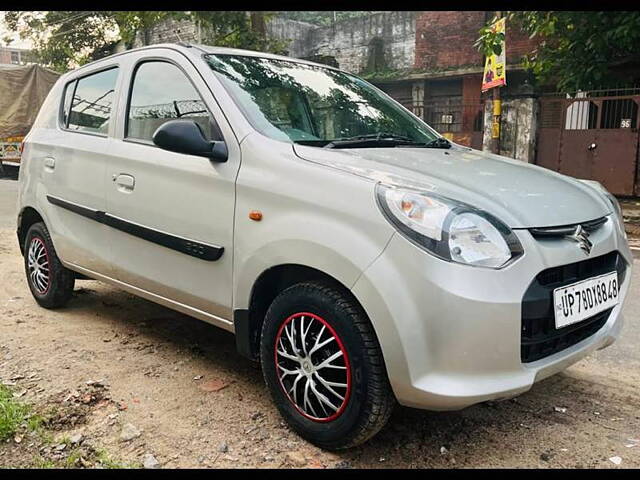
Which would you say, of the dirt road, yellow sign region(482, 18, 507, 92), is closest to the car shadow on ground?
the dirt road

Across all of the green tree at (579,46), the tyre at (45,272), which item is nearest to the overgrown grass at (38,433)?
the tyre at (45,272)

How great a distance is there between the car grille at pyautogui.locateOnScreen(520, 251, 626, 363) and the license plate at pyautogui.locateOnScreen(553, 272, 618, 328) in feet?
0.08

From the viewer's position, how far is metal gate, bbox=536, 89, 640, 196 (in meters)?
10.1

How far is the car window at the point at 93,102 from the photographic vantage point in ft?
11.6

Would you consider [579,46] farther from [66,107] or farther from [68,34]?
[68,34]

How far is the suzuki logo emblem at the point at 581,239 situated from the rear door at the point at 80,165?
248 centimetres

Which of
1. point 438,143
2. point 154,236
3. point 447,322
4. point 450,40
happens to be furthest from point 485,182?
point 450,40

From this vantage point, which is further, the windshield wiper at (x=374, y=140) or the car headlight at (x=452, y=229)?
the windshield wiper at (x=374, y=140)

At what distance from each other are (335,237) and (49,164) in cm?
254

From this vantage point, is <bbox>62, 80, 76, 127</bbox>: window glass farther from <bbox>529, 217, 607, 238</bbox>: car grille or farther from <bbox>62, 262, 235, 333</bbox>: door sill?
<bbox>529, 217, 607, 238</bbox>: car grille

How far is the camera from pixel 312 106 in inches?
120

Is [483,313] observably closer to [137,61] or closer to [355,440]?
[355,440]

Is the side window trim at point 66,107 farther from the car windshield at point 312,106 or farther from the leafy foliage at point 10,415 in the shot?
the leafy foliage at point 10,415

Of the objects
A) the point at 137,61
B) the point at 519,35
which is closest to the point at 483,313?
the point at 137,61
